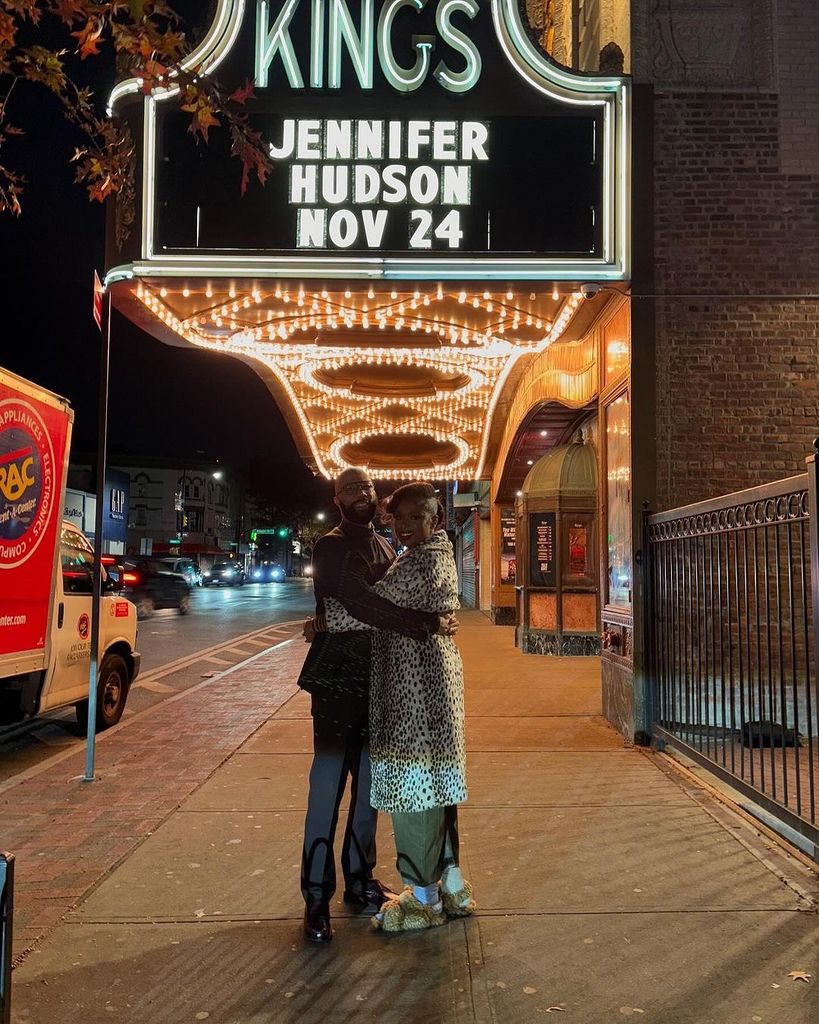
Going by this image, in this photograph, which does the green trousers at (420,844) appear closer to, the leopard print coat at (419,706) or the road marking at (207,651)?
the leopard print coat at (419,706)

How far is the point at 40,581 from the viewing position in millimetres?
7730

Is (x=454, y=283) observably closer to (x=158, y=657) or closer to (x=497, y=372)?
(x=497, y=372)

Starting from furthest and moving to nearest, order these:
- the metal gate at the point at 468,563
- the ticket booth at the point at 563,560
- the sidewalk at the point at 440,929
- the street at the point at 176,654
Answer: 1. the metal gate at the point at 468,563
2. the ticket booth at the point at 563,560
3. the street at the point at 176,654
4. the sidewalk at the point at 440,929

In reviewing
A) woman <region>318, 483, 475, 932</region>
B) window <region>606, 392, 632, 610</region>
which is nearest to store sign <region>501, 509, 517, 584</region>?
window <region>606, 392, 632, 610</region>

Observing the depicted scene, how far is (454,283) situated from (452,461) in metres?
16.2

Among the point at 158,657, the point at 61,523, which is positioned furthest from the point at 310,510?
the point at 61,523

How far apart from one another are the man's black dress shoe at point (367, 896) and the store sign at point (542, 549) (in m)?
11.0

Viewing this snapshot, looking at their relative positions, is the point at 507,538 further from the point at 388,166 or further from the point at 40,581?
the point at 40,581

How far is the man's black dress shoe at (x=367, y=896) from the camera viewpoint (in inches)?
161

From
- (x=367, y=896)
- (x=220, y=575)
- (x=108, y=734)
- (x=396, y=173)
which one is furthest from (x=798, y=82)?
(x=220, y=575)

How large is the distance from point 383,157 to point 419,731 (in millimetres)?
5837

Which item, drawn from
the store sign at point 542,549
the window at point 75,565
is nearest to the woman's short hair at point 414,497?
the window at point 75,565

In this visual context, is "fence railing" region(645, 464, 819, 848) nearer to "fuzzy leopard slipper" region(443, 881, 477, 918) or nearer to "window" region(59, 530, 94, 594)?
"fuzzy leopard slipper" region(443, 881, 477, 918)

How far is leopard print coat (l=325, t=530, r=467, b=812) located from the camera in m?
3.75
